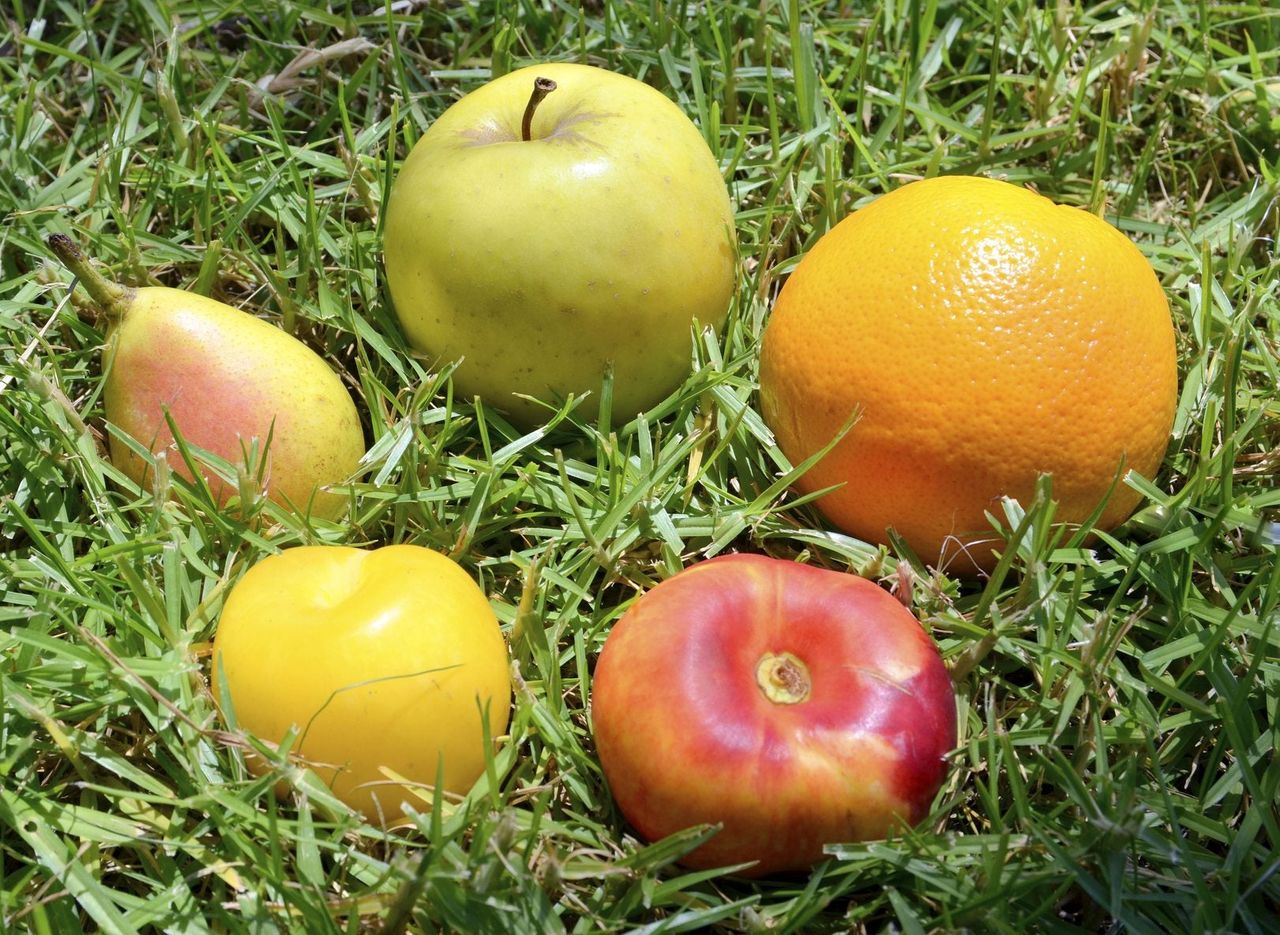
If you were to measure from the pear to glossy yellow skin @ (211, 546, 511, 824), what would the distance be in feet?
1.02

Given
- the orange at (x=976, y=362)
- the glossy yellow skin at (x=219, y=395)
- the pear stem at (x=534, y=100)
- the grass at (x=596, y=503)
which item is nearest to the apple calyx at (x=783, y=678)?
the grass at (x=596, y=503)

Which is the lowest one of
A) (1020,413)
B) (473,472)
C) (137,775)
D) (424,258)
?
(137,775)

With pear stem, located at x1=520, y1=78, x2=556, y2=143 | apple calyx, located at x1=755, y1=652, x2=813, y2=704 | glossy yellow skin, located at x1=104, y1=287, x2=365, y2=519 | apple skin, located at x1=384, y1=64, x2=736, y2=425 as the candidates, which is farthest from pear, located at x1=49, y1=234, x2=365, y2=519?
apple calyx, located at x1=755, y1=652, x2=813, y2=704

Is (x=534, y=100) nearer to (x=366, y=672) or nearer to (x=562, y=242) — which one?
(x=562, y=242)

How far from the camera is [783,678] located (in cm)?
172

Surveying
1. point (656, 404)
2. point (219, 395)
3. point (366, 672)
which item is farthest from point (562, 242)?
point (366, 672)

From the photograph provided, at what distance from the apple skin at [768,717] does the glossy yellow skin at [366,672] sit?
0.22 metres

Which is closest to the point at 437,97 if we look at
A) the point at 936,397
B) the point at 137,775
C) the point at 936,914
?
the point at 936,397

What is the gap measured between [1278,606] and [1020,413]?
603mm

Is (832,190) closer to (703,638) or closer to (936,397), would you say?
(936,397)

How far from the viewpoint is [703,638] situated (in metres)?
1.68

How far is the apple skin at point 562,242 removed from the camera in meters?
1.96

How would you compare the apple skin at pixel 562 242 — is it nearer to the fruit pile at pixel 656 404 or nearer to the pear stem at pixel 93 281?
the fruit pile at pixel 656 404

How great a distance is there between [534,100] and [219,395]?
78 cm
